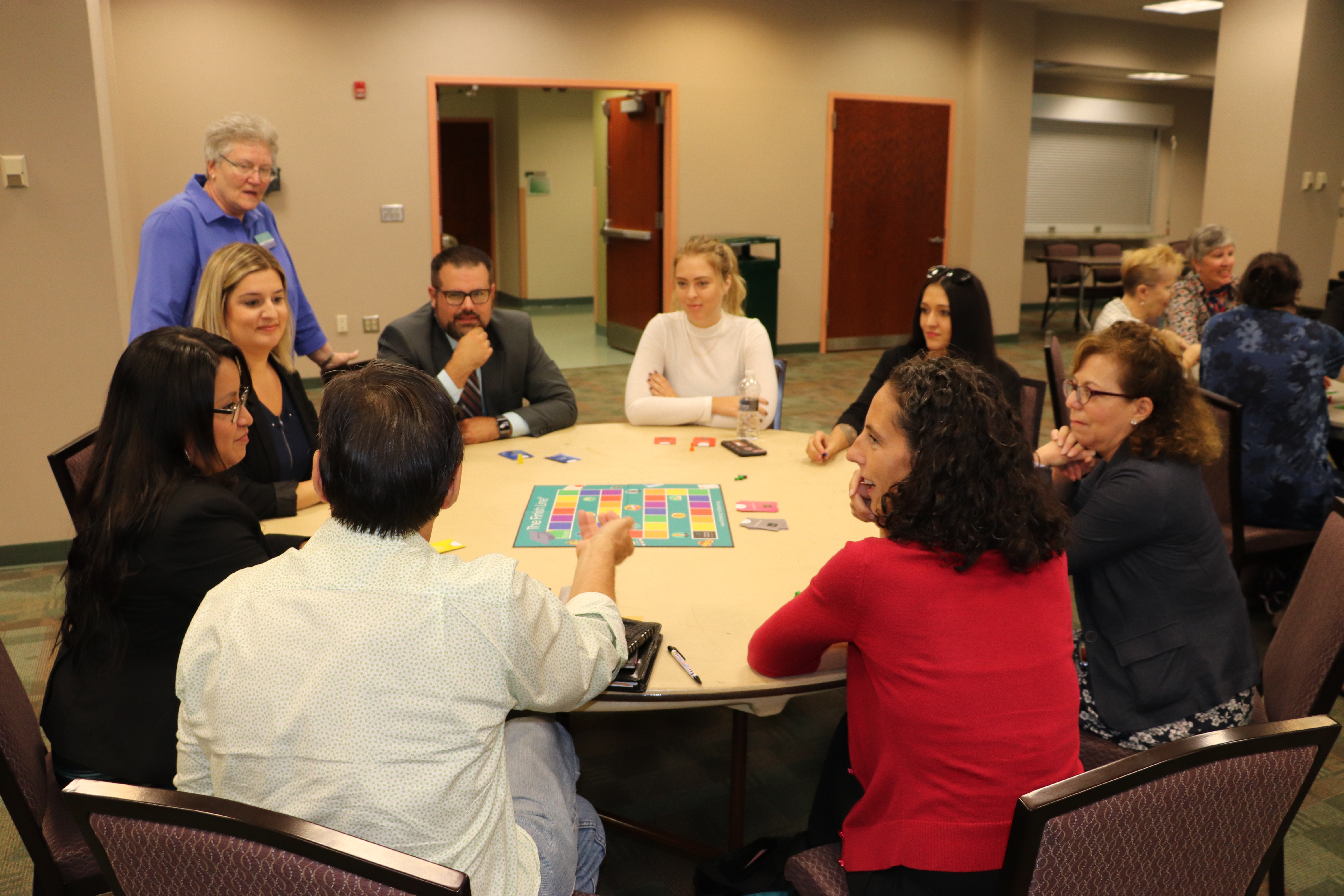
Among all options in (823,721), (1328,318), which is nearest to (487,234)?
(1328,318)

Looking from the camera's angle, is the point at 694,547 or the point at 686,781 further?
the point at 686,781

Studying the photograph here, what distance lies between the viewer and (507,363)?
334cm

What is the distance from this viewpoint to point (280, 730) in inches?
43.2

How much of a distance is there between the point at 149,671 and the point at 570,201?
11208mm

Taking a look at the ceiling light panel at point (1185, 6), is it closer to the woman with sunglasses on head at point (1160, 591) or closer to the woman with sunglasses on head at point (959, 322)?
the woman with sunglasses on head at point (959, 322)

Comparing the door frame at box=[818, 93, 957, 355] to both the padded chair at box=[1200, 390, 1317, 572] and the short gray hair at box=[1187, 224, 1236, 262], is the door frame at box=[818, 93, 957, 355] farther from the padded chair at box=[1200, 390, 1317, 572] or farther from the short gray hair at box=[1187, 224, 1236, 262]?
the padded chair at box=[1200, 390, 1317, 572]

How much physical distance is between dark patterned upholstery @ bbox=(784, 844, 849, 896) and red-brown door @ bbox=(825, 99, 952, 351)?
8.15 meters

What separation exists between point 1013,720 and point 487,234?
12765 mm

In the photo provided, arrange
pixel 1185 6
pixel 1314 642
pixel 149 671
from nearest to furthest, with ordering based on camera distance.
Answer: pixel 149 671
pixel 1314 642
pixel 1185 6

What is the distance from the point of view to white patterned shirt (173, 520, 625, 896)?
1094 mm

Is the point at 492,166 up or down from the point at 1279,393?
up

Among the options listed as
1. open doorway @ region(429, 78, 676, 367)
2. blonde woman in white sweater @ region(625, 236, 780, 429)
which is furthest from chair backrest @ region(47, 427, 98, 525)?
open doorway @ region(429, 78, 676, 367)

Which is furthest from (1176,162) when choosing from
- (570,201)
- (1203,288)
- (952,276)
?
(952,276)

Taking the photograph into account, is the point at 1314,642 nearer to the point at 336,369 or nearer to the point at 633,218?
the point at 336,369
